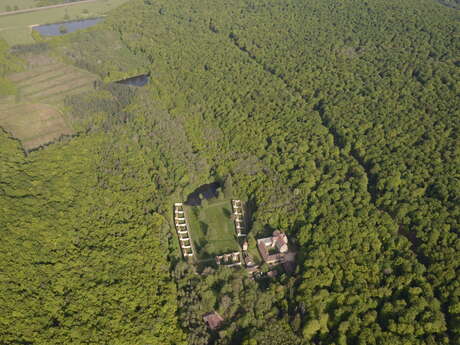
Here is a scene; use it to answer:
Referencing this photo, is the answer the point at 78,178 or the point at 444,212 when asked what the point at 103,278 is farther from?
the point at 444,212

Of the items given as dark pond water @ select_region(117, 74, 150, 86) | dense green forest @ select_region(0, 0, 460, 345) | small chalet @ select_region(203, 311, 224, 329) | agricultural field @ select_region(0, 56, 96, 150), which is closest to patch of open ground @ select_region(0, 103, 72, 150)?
agricultural field @ select_region(0, 56, 96, 150)

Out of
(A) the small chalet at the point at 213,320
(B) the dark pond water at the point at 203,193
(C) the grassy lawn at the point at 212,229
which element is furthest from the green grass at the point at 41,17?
(A) the small chalet at the point at 213,320

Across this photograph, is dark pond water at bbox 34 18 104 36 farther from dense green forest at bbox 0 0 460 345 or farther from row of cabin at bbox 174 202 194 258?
row of cabin at bbox 174 202 194 258

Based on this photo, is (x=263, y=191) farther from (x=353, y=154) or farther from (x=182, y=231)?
→ (x=353, y=154)

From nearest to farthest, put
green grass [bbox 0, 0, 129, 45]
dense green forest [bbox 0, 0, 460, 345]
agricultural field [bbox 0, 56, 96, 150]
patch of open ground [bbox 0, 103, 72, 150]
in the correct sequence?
dense green forest [bbox 0, 0, 460, 345] → patch of open ground [bbox 0, 103, 72, 150] → agricultural field [bbox 0, 56, 96, 150] → green grass [bbox 0, 0, 129, 45]

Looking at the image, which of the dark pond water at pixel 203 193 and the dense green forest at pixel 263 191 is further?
the dark pond water at pixel 203 193

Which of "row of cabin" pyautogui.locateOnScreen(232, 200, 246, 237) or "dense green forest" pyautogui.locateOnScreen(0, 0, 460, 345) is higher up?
"dense green forest" pyautogui.locateOnScreen(0, 0, 460, 345)

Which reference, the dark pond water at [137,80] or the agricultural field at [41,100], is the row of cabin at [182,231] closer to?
the agricultural field at [41,100]
